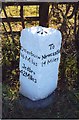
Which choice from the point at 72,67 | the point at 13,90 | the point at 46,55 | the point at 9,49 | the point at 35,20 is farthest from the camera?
the point at 35,20

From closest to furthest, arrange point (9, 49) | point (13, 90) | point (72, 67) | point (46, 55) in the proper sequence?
1. point (46, 55)
2. point (13, 90)
3. point (72, 67)
4. point (9, 49)

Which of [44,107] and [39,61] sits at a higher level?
[39,61]

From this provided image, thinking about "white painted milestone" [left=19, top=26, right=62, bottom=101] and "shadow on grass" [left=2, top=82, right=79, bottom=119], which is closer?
"white painted milestone" [left=19, top=26, right=62, bottom=101]

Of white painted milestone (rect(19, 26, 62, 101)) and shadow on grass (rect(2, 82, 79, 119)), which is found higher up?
white painted milestone (rect(19, 26, 62, 101))

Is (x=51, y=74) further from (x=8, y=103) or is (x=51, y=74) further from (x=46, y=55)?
(x=8, y=103)

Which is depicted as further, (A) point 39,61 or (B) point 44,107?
(B) point 44,107

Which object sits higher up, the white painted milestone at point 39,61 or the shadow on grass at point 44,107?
the white painted milestone at point 39,61

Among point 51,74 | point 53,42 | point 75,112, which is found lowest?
point 75,112

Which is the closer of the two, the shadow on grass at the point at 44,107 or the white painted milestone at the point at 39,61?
the white painted milestone at the point at 39,61

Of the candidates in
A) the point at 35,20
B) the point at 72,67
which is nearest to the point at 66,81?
the point at 72,67

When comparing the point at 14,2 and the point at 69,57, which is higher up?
the point at 14,2

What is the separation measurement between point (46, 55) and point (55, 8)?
1146 mm

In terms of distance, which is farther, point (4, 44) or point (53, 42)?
point (4, 44)

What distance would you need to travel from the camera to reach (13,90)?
4.52 m
